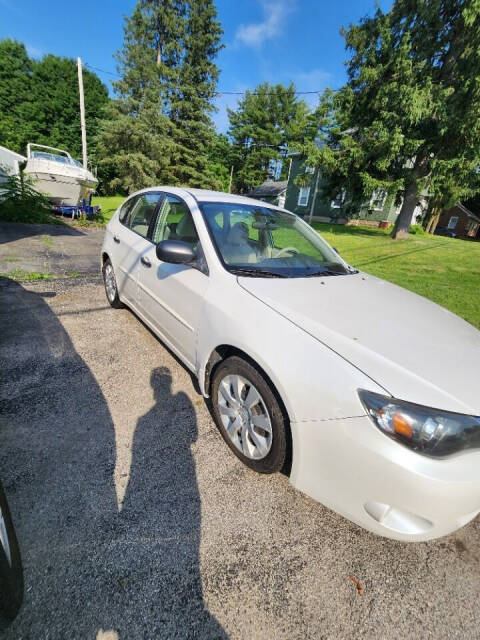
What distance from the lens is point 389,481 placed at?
1.31 m

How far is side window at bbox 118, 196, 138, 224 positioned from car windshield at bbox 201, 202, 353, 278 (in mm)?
1507

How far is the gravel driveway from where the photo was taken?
4.21 ft

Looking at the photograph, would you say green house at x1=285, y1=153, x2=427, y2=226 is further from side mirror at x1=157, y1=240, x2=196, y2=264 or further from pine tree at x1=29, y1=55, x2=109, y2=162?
pine tree at x1=29, y1=55, x2=109, y2=162

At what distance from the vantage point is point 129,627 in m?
1.22

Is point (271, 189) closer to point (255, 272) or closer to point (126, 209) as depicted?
point (126, 209)

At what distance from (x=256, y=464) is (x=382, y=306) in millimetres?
1326

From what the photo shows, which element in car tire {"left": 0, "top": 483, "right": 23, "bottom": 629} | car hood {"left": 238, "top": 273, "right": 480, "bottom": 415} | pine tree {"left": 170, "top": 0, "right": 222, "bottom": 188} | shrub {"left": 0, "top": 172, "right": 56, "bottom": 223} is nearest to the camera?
car tire {"left": 0, "top": 483, "right": 23, "bottom": 629}

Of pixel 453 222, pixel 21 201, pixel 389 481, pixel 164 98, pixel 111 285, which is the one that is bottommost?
pixel 111 285

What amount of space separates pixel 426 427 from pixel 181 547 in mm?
1291

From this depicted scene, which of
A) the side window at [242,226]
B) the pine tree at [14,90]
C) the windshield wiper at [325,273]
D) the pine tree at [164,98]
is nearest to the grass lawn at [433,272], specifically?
the windshield wiper at [325,273]

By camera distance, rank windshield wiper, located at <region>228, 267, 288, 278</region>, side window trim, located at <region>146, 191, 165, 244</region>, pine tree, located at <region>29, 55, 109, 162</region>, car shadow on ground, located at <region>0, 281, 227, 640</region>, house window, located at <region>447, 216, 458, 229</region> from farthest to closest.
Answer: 1. house window, located at <region>447, 216, 458, 229</region>
2. pine tree, located at <region>29, 55, 109, 162</region>
3. side window trim, located at <region>146, 191, 165, 244</region>
4. windshield wiper, located at <region>228, 267, 288, 278</region>
5. car shadow on ground, located at <region>0, 281, 227, 640</region>

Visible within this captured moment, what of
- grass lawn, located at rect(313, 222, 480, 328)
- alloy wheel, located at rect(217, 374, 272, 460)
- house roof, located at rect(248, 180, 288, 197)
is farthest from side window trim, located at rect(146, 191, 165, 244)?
house roof, located at rect(248, 180, 288, 197)

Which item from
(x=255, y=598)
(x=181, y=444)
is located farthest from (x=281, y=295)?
(x=255, y=598)

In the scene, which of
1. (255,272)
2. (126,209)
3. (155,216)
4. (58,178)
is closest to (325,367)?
(255,272)
